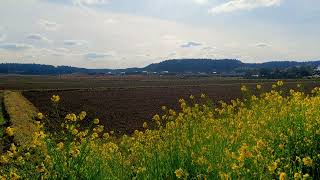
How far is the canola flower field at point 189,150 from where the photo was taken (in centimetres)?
638

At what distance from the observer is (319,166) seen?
6844 millimetres

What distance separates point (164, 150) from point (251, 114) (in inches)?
99.8

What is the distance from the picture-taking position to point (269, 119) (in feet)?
28.5

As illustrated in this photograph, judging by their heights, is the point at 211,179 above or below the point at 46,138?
below

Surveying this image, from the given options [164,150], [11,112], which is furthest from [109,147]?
[11,112]

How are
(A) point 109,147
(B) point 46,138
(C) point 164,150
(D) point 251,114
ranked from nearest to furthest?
(B) point 46,138
(C) point 164,150
(A) point 109,147
(D) point 251,114

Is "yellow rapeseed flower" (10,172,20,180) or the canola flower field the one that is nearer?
"yellow rapeseed flower" (10,172,20,180)

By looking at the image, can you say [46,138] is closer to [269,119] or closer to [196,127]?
[196,127]

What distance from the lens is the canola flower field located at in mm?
6379

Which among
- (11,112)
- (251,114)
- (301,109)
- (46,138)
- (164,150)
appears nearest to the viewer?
(46,138)

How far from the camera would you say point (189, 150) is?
745 cm

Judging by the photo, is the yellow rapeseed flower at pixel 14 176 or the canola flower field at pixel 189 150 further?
the canola flower field at pixel 189 150

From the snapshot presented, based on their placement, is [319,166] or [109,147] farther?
[109,147]

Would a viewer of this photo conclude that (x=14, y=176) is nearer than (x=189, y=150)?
Yes
